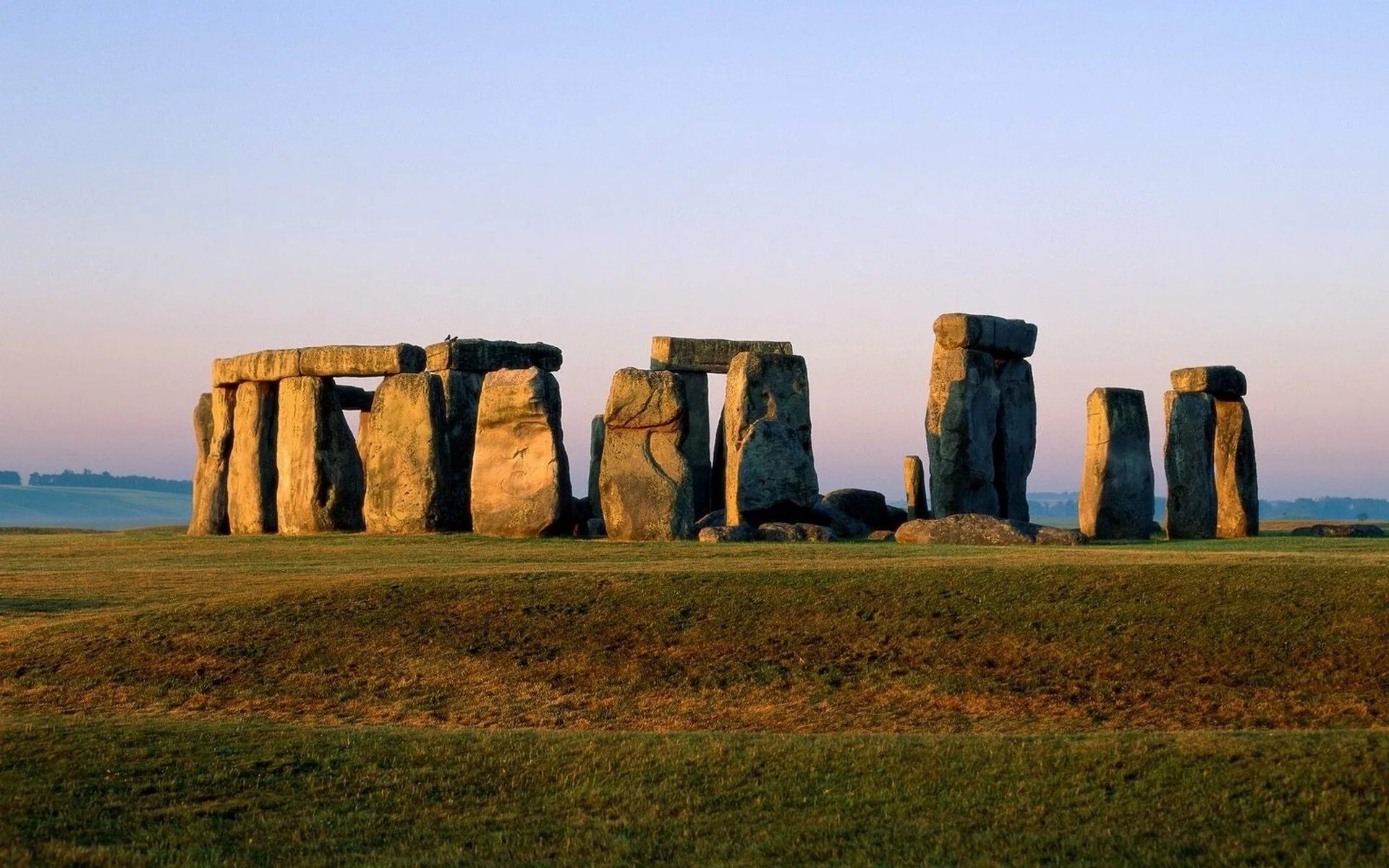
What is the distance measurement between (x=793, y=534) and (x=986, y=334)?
7782mm

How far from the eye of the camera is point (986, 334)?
30453 mm

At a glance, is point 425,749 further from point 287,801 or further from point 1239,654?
point 1239,654

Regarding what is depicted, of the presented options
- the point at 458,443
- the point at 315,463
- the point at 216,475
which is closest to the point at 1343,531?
the point at 458,443

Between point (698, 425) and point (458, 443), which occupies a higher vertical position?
point (698, 425)

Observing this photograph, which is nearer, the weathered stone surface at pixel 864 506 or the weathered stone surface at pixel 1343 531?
the weathered stone surface at pixel 1343 531

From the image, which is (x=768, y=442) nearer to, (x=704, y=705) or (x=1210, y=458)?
(x=1210, y=458)

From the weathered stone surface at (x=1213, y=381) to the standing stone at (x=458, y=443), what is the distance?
41.8 feet

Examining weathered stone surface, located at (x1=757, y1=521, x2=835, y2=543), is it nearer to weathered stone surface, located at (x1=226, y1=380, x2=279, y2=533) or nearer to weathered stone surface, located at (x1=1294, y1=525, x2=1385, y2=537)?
weathered stone surface, located at (x1=1294, y1=525, x2=1385, y2=537)

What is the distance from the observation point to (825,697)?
49.3ft

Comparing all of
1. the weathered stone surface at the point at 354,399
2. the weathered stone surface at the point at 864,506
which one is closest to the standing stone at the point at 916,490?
the weathered stone surface at the point at 864,506

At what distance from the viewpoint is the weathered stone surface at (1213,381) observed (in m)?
29.5

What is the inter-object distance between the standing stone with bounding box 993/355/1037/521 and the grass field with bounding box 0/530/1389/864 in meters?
8.06

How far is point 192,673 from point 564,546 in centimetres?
878

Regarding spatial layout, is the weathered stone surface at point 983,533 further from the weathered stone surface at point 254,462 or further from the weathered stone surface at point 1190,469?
the weathered stone surface at point 254,462
